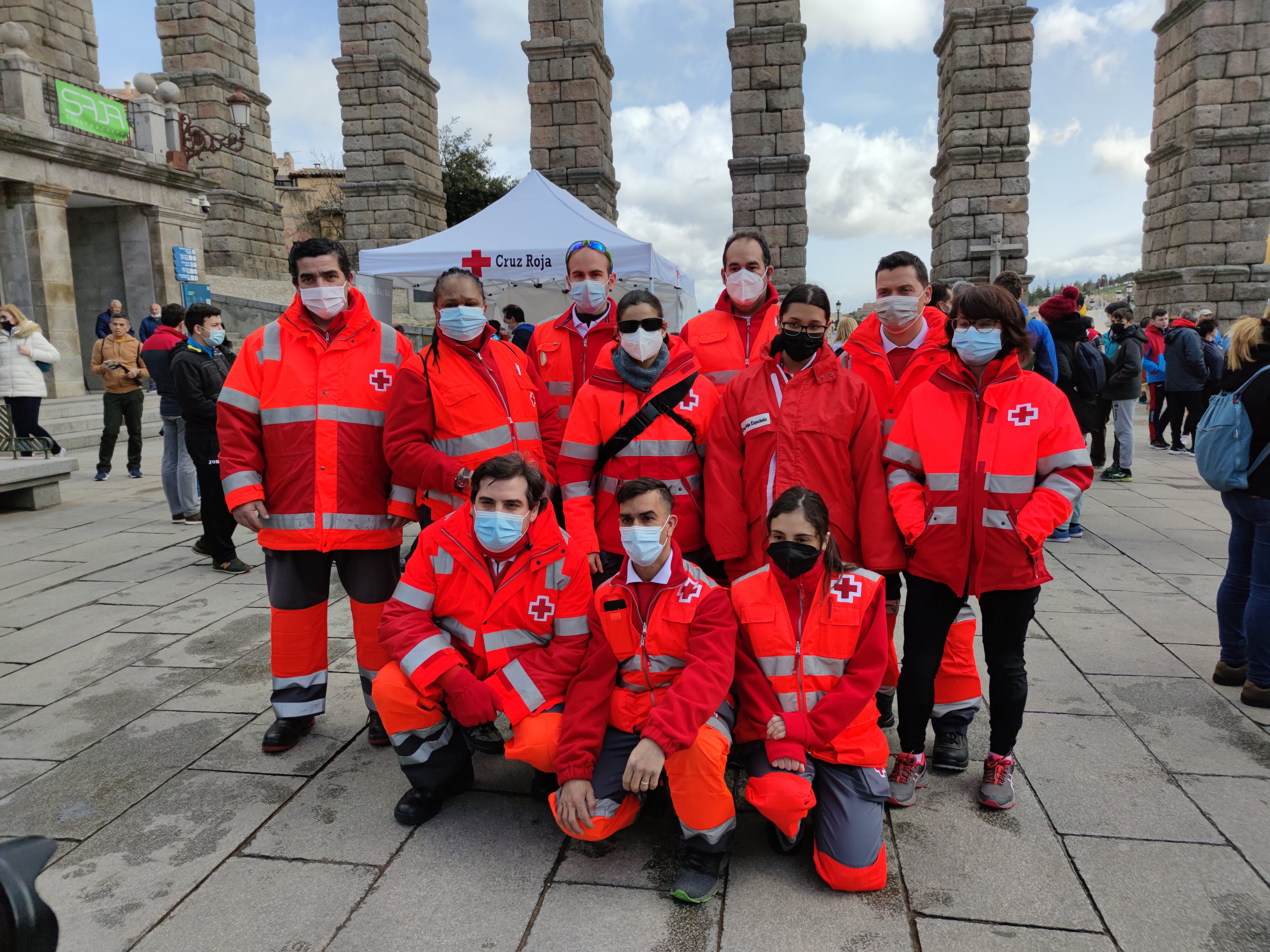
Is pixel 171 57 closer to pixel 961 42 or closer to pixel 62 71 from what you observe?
pixel 62 71

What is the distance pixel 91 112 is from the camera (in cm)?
1382

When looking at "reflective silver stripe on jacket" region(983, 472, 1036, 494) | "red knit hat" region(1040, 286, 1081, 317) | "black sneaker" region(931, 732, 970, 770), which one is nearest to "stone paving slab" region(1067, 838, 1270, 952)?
"black sneaker" region(931, 732, 970, 770)

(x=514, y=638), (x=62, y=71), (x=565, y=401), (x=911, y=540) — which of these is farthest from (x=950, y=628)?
(x=62, y=71)

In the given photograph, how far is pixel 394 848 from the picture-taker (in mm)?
2613

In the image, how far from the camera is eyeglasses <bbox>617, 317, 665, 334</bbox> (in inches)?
122

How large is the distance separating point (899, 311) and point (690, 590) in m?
1.54

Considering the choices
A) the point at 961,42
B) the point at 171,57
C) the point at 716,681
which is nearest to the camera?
the point at 716,681

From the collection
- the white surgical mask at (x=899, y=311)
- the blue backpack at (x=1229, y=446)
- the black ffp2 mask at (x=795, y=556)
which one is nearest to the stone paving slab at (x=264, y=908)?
the black ffp2 mask at (x=795, y=556)

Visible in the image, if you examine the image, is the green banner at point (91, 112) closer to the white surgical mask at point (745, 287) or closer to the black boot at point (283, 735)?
the black boot at point (283, 735)

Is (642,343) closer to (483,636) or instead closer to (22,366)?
(483,636)

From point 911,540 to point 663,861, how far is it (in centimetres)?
136

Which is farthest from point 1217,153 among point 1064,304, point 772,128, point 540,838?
point 540,838

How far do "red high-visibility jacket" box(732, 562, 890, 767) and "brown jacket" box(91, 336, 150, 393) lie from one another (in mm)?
8776

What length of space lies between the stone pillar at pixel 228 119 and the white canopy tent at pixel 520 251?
14.4m
